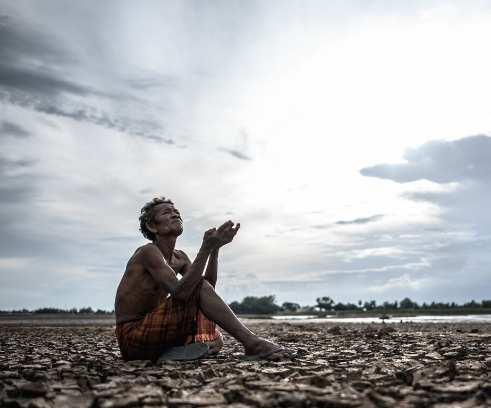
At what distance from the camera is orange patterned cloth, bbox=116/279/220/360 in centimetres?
461

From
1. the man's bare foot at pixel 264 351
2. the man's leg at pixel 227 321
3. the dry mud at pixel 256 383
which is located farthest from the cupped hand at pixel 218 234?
the dry mud at pixel 256 383

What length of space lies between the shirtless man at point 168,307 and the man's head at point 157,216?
1.54ft

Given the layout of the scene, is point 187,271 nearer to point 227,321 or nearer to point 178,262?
point 227,321

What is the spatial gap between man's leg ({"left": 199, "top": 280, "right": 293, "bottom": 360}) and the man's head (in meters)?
0.92

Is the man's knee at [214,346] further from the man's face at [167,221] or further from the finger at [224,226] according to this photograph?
the finger at [224,226]

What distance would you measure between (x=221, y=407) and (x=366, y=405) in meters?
0.86

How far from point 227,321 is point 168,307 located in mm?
649

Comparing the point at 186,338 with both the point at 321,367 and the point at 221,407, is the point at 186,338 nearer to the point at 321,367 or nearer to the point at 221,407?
the point at 321,367

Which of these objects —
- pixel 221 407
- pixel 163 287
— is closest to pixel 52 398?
pixel 221 407

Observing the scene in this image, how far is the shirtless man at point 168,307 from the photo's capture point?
4605 millimetres

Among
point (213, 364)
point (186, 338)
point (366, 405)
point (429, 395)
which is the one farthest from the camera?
point (186, 338)

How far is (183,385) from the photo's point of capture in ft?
10.6

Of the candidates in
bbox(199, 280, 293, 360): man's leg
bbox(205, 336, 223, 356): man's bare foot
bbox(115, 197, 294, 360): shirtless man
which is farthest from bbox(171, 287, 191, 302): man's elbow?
bbox(205, 336, 223, 356): man's bare foot

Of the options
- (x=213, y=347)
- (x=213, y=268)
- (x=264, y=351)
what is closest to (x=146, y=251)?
(x=213, y=268)
